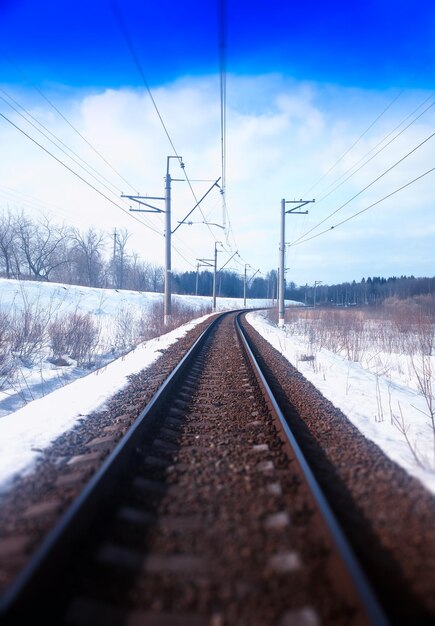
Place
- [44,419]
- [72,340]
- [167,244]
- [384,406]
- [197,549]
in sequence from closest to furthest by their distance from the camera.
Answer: [197,549] → [44,419] → [384,406] → [72,340] → [167,244]

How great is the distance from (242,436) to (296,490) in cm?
132

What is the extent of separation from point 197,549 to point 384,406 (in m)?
4.45

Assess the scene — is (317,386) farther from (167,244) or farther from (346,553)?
(167,244)

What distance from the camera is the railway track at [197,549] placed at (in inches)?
66.5

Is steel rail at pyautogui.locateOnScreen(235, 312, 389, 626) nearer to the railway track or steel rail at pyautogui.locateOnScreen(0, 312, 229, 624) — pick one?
the railway track

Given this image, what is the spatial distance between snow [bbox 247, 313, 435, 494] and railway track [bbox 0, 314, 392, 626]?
1.18 meters

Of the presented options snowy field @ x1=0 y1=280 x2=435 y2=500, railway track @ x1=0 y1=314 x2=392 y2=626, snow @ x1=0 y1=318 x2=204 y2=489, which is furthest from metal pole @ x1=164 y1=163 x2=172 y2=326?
railway track @ x1=0 y1=314 x2=392 y2=626

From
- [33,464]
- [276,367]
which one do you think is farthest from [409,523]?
[276,367]

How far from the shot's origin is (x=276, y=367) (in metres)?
8.70

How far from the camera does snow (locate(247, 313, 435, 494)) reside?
3758 millimetres

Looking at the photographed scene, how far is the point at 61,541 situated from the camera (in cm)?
204

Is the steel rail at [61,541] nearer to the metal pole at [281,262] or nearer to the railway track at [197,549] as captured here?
the railway track at [197,549]

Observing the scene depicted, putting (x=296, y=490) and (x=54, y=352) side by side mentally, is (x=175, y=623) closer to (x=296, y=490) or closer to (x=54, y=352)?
(x=296, y=490)

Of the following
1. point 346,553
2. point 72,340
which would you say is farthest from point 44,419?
Answer: point 72,340
